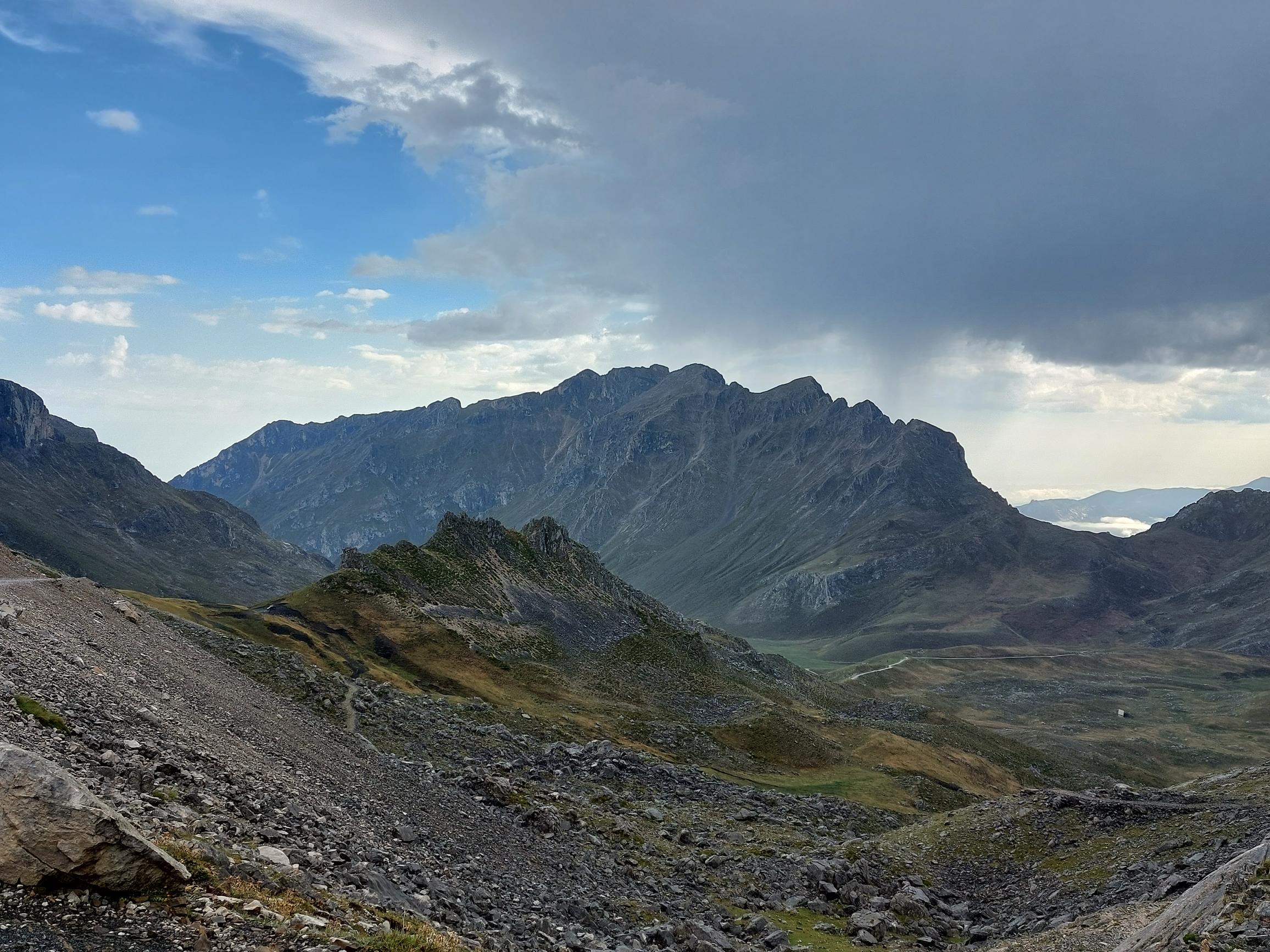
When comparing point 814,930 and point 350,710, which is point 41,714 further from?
point 350,710

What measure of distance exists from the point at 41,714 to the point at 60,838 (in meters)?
9.57

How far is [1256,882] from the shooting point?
2148 centimetres

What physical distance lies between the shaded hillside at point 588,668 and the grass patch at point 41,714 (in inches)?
2232

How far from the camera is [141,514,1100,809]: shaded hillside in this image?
84.8m

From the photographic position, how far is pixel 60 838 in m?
15.9

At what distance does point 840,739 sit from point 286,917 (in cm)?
8954

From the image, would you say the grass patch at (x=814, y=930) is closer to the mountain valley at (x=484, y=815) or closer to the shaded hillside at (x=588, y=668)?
the mountain valley at (x=484, y=815)

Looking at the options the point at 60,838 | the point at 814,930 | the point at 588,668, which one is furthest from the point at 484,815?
the point at 588,668

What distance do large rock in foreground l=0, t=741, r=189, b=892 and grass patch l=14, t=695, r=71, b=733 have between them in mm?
7803

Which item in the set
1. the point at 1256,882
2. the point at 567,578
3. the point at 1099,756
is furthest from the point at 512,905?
the point at 1099,756

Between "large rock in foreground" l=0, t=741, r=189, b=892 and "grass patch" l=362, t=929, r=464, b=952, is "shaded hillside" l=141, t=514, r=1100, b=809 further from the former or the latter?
"large rock in foreground" l=0, t=741, r=189, b=892

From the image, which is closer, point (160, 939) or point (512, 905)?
point (160, 939)

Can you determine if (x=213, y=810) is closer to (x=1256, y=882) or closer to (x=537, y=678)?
(x=1256, y=882)

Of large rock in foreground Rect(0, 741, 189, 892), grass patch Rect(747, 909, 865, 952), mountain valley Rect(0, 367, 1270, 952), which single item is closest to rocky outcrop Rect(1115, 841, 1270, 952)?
mountain valley Rect(0, 367, 1270, 952)
